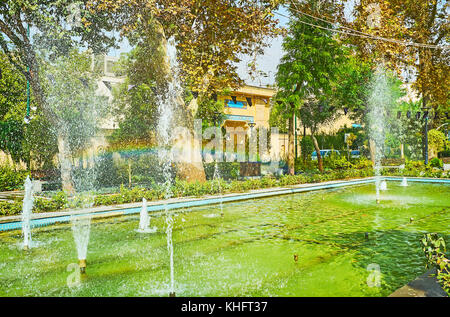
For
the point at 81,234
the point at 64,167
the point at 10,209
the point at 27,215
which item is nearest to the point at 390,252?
the point at 81,234

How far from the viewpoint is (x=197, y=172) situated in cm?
1834

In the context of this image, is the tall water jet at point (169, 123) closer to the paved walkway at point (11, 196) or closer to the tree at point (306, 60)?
the paved walkway at point (11, 196)

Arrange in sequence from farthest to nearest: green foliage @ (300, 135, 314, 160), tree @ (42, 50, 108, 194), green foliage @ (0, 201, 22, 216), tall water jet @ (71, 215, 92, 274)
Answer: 1. green foliage @ (300, 135, 314, 160)
2. tree @ (42, 50, 108, 194)
3. green foliage @ (0, 201, 22, 216)
4. tall water jet @ (71, 215, 92, 274)

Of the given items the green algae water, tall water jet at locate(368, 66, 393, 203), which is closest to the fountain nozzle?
the green algae water

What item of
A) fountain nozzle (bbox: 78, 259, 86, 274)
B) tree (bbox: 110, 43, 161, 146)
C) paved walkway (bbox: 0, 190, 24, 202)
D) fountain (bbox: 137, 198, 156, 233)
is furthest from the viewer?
tree (bbox: 110, 43, 161, 146)

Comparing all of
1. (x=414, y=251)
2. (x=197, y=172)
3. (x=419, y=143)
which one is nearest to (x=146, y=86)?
(x=197, y=172)

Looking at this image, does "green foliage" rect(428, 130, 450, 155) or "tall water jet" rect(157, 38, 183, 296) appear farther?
"green foliage" rect(428, 130, 450, 155)

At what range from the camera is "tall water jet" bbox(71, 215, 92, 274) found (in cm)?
680

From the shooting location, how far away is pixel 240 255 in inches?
291

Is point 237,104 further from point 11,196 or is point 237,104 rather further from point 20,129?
point 11,196

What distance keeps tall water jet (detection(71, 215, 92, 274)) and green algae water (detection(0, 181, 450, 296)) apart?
15 cm

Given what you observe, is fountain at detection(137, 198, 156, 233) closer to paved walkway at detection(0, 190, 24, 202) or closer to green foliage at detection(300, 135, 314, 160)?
paved walkway at detection(0, 190, 24, 202)

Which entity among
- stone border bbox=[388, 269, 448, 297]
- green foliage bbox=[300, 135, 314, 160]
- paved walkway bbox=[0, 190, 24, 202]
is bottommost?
paved walkway bbox=[0, 190, 24, 202]
